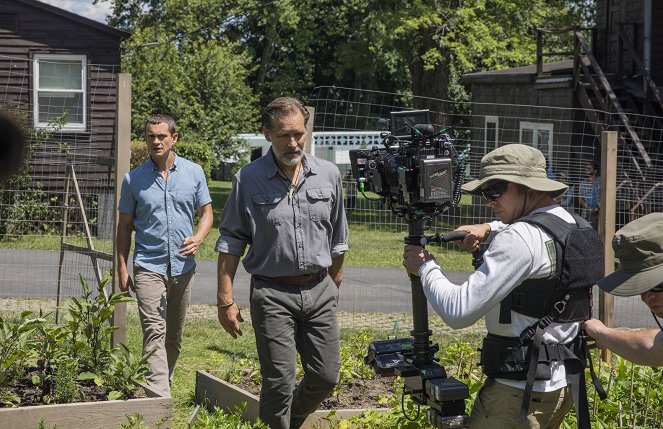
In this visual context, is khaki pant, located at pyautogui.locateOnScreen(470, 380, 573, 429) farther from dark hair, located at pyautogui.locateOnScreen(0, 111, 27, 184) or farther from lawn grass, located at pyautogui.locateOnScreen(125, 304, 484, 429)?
lawn grass, located at pyautogui.locateOnScreen(125, 304, 484, 429)

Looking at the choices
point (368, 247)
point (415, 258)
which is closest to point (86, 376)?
point (415, 258)

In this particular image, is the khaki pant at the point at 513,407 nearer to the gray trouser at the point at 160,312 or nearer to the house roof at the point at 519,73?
the gray trouser at the point at 160,312

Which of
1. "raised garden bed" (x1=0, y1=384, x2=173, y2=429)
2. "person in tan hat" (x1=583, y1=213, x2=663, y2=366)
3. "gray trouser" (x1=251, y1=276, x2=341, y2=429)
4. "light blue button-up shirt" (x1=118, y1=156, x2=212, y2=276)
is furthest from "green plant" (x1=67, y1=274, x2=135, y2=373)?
"person in tan hat" (x1=583, y1=213, x2=663, y2=366)

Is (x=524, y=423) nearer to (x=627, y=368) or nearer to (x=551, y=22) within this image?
(x=627, y=368)

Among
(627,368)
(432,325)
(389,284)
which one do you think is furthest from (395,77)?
(627,368)

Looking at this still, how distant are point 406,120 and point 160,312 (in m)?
3.04

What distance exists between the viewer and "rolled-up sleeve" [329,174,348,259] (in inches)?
211

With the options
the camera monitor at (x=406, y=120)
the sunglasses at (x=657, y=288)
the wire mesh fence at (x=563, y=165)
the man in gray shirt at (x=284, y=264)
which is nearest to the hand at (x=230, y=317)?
the man in gray shirt at (x=284, y=264)

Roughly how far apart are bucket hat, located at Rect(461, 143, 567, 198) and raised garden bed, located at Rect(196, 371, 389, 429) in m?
2.38

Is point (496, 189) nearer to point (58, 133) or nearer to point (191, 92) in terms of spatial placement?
point (58, 133)

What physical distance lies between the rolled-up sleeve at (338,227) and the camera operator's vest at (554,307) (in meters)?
1.88

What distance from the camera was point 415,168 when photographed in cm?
390

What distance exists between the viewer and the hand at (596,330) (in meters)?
3.47

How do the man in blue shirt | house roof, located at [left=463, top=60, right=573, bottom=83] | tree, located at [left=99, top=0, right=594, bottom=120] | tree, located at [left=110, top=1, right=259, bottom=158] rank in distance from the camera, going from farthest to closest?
1. tree, located at [left=110, top=1, right=259, bottom=158]
2. tree, located at [left=99, top=0, right=594, bottom=120]
3. house roof, located at [left=463, top=60, right=573, bottom=83]
4. the man in blue shirt
